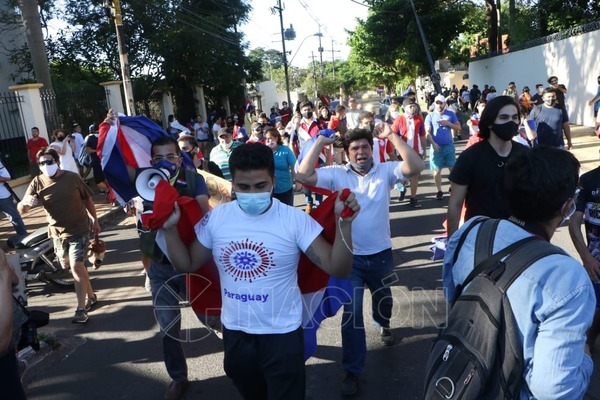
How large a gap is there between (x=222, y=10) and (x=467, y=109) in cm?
1369

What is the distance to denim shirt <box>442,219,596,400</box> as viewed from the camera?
5.18ft

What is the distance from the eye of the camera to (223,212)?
2.67 m

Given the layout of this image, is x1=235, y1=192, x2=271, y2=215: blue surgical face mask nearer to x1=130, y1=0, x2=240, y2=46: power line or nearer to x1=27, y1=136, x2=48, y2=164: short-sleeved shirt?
x1=27, y1=136, x2=48, y2=164: short-sleeved shirt

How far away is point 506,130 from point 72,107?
15018mm

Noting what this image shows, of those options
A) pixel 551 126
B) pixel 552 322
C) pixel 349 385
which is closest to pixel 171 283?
pixel 349 385

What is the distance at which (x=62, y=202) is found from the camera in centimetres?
537

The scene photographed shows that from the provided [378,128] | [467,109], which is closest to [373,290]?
[378,128]

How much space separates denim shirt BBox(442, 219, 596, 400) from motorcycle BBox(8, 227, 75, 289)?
6.04 meters

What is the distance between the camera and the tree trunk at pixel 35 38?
47.1ft

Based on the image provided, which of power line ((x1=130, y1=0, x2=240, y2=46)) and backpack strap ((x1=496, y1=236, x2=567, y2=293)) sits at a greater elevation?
power line ((x1=130, y1=0, x2=240, y2=46))

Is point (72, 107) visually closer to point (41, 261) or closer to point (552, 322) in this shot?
point (41, 261)

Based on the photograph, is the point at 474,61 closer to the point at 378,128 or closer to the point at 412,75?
the point at 412,75

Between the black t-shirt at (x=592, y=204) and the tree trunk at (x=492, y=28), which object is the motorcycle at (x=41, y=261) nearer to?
the black t-shirt at (x=592, y=204)

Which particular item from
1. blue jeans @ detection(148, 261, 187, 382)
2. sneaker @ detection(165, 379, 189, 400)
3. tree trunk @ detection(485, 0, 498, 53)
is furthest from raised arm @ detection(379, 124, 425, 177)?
tree trunk @ detection(485, 0, 498, 53)
